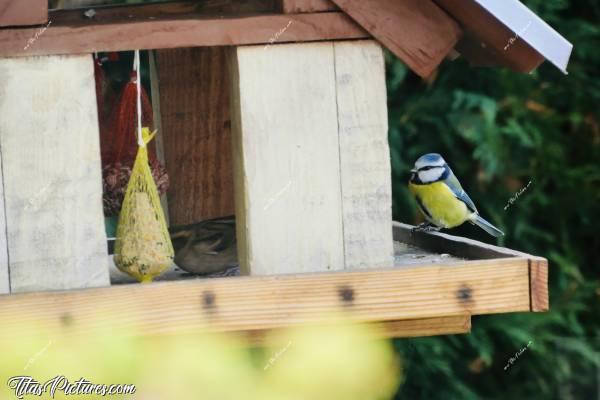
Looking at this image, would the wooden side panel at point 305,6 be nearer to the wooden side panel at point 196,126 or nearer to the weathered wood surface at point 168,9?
the weathered wood surface at point 168,9

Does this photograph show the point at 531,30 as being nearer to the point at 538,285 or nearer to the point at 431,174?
the point at 538,285

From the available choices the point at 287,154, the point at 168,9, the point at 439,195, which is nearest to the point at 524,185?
the point at 439,195

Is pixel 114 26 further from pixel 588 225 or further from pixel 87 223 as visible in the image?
pixel 588 225

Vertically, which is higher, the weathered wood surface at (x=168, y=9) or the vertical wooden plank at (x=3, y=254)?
the weathered wood surface at (x=168, y=9)

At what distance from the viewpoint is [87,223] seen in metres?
1.97

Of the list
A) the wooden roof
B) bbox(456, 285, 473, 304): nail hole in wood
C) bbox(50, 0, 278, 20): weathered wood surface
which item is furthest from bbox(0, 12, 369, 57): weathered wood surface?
bbox(456, 285, 473, 304): nail hole in wood

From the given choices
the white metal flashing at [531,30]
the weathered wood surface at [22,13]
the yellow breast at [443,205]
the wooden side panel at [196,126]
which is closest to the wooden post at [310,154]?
the white metal flashing at [531,30]

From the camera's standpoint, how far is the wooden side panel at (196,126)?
268 centimetres

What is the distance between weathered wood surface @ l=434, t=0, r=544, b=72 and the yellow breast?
0.98 m

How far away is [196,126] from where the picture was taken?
2.68 m

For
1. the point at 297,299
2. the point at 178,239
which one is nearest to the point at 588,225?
the point at 178,239

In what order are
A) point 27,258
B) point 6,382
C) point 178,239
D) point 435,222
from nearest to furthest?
point 6,382 < point 27,258 < point 178,239 < point 435,222

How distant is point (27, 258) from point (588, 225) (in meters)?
2.69

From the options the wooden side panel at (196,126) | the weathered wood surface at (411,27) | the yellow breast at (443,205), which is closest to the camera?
the weathered wood surface at (411,27)
